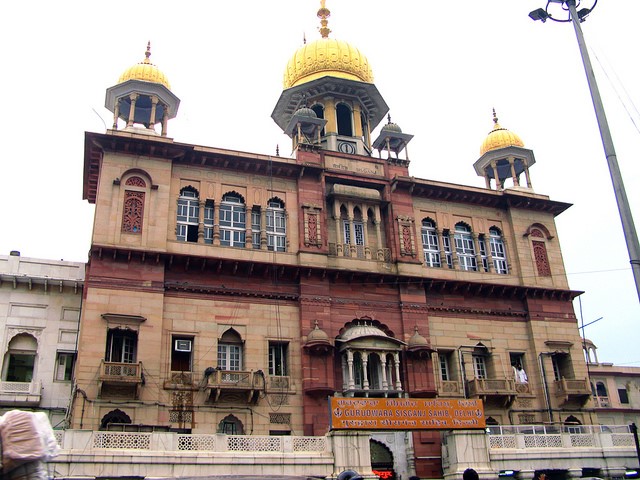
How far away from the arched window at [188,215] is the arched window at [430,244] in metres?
A: 9.88

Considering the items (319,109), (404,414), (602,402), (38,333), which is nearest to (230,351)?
(404,414)

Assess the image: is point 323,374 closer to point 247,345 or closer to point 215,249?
point 247,345

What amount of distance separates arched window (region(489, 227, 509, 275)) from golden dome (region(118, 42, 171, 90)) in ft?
52.0

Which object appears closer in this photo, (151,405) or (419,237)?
(151,405)

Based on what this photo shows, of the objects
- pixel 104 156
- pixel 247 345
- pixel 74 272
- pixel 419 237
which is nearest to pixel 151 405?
pixel 247 345

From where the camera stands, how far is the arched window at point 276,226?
83.4ft

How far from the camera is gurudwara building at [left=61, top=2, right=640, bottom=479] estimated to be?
21516 millimetres

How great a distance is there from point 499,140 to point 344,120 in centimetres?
786

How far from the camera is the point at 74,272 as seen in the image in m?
25.8

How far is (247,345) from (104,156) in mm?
8921

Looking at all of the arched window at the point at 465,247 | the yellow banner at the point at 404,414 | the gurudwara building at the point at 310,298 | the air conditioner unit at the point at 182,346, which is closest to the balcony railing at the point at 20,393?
the gurudwara building at the point at 310,298

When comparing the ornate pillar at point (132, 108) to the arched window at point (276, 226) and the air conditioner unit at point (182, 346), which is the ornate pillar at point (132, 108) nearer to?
the arched window at point (276, 226)

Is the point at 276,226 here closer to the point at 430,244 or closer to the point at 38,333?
the point at 430,244

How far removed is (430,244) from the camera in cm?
2808
